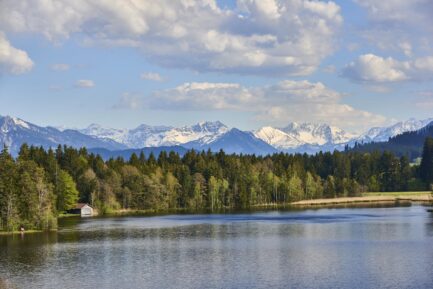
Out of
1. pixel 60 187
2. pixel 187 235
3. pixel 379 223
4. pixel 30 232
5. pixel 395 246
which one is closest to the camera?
pixel 395 246

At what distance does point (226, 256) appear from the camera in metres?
89.9

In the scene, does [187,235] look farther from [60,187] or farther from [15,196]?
[60,187]

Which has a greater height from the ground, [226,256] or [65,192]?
[65,192]

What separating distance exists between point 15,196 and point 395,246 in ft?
240

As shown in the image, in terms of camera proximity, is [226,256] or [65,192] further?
[65,192]

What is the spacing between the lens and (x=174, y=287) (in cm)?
6762

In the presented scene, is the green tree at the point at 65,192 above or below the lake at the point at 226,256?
above

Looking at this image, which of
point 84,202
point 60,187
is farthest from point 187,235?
point 84,202

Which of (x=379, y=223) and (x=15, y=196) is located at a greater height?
(x=15, y=196)

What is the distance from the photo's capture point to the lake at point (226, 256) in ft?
233

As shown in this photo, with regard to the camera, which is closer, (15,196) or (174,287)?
(174,287)

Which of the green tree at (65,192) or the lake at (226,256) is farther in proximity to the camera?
the green tree at (65,192)

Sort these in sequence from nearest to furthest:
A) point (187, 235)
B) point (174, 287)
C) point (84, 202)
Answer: point (174, 287) < point (187, 235) < point (84, 202)

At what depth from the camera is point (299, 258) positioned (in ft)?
285
